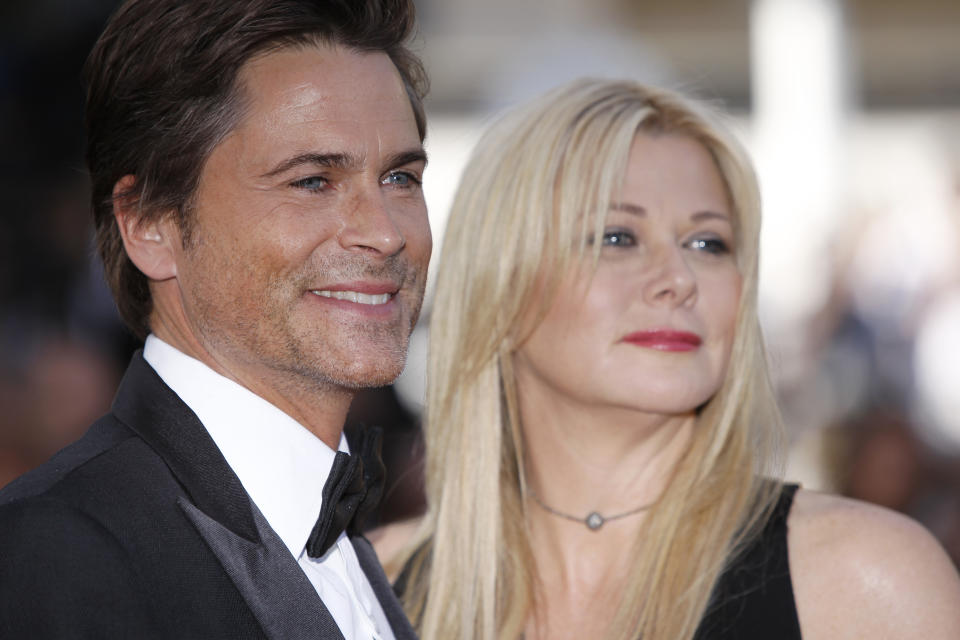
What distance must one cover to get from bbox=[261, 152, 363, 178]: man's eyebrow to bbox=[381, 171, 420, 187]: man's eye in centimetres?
14

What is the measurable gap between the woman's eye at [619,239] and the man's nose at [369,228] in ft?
3.32

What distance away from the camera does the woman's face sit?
8.81 ft

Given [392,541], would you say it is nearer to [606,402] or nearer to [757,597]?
[606,402]

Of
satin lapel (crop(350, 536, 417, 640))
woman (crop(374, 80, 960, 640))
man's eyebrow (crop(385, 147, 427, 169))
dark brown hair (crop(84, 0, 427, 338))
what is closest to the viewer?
dark brown hair (crop(84, 0, 427, 338))

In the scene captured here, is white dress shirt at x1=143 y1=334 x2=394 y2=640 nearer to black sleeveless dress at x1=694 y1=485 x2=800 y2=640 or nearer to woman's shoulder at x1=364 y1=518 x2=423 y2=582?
black sleeveless dress at x1=694 y1=485 x2=800 y2=640

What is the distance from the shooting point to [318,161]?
6.07 feet

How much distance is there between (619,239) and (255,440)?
4.13 ft

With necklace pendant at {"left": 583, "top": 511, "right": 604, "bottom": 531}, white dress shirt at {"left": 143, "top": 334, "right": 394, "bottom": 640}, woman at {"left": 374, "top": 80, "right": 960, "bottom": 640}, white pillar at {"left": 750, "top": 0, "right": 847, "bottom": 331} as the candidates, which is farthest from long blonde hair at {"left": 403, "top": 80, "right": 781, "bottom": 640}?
white pillar at {"left": 750, "top": 0, "right": 847, "bottom": 331}

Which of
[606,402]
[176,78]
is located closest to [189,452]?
→ [176,78]

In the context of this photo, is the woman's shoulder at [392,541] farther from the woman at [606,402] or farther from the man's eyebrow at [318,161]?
the man's eyebrow at [318,161]

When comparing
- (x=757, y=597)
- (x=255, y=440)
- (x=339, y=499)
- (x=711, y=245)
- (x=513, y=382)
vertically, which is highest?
(x=711, y=245)

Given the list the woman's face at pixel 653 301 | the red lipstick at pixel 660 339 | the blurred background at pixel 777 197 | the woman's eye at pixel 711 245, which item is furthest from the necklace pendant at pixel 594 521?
the woman's eye at pixel 711 245

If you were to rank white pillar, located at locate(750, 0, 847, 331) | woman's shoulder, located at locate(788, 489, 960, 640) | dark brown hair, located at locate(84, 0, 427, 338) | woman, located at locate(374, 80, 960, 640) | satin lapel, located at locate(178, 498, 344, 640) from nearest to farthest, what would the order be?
satin lapel, located at locate(178, 498, 344, 640) < dark brown hair, located at locate(84, 0, 427, 338) < woman's shoulder, located at locate(788, 489, 960, 640) < woman, located at locate(374, 80, 960, 640) < white pillar, located at locate(750, 0, 847, 331)

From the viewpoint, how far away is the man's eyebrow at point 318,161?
1.83 metres
